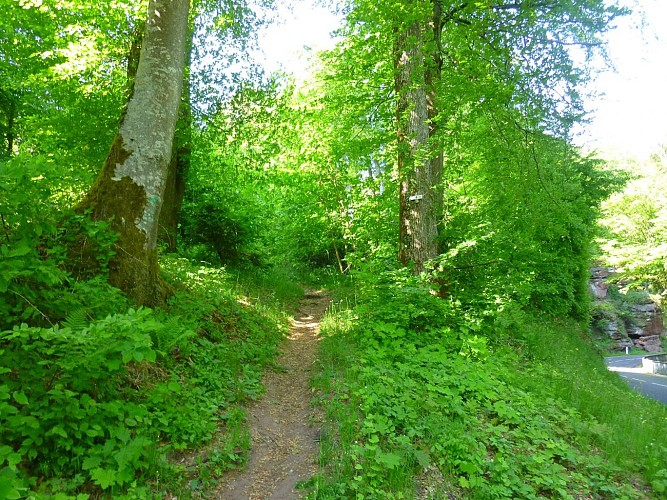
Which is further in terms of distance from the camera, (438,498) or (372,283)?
(372,283)

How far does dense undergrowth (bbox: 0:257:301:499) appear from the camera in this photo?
8.30 feet

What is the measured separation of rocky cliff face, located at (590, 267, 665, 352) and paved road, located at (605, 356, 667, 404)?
112 inches

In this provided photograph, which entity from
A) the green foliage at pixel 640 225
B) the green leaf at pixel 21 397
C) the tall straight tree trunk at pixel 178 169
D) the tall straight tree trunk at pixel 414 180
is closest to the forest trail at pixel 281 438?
the green leaf at pixel 21 397

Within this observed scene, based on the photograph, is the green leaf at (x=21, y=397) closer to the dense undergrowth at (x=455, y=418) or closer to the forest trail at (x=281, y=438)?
the forest trail at (x=281, y=438)

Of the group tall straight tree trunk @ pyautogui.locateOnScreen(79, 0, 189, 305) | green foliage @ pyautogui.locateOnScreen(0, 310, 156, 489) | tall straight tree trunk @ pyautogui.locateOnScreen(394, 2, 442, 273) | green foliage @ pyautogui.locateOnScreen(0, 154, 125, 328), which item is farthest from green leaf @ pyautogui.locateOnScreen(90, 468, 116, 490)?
tall straight tree trunk @ pyautogui.locateOnScreen(394, 2, 442, 273)

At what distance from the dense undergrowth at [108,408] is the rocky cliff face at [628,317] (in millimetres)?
39725

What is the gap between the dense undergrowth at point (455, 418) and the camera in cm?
339

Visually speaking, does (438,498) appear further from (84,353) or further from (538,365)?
(538,365)

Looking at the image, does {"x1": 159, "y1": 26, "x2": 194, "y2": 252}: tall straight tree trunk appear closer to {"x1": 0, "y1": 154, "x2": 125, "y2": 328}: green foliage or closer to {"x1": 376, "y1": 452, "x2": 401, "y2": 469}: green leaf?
{"x1": 0, "y1": 154, "x2": 125, "y2": 328}: green foliage

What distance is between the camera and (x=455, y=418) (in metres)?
4.25

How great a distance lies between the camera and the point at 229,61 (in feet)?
29.5

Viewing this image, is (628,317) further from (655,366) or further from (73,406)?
(73,406)

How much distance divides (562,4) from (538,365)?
571cm

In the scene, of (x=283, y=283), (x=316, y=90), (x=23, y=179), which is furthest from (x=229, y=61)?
(x=23, y=179)
